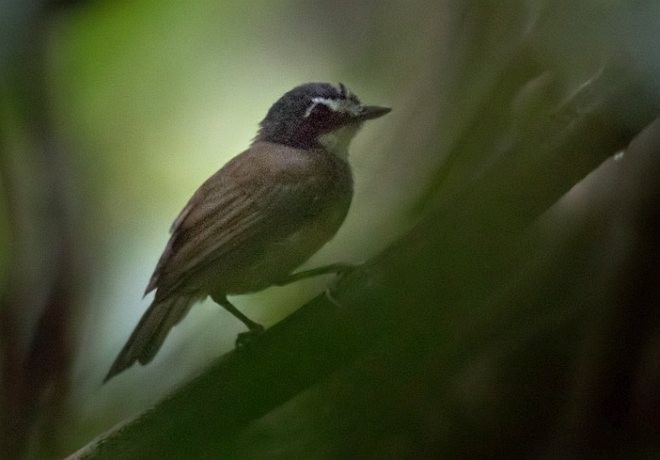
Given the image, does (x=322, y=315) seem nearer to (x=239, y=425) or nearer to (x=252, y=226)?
(x=239, y=425)

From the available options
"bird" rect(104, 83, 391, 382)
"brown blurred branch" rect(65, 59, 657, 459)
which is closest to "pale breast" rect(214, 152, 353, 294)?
"bird" rect(104, 83, 391, 382)

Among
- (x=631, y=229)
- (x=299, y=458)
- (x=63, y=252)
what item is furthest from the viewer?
(x=631, y=229)

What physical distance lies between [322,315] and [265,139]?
409 millimetres

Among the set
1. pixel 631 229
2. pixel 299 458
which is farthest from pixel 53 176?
pixel 631 229

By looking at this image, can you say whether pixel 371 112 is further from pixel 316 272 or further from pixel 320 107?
pixel 316 272

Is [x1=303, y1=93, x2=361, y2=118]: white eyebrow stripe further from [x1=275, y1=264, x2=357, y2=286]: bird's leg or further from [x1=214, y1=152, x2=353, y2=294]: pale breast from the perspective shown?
[x1=275, y1=264, x2=357, y2=286]: bird's leg

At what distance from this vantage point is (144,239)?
93 cm

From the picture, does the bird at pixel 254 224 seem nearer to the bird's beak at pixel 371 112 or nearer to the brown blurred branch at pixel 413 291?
the bird's beak at pixel 371 112

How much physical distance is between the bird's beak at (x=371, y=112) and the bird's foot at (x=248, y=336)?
0.96ft

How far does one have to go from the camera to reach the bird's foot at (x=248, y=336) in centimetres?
69

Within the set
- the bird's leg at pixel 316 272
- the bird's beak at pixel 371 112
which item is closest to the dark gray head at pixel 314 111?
the bird's beak at pixel 371 112

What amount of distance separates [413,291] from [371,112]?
459 mm

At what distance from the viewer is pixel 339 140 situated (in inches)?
40.8

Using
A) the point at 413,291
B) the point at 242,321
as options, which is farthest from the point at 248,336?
the point at 413,291
